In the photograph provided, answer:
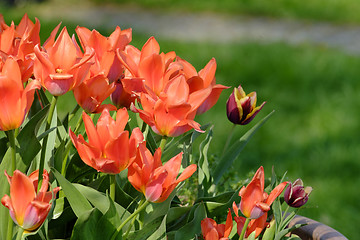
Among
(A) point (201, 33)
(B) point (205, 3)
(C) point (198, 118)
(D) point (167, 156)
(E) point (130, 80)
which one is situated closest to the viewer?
(E) point (130, 80)

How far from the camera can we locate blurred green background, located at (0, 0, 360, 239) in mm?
2662

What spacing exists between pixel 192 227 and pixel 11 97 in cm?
32

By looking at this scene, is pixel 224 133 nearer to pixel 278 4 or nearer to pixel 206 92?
pixel 206 92

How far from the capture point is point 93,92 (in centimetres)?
87

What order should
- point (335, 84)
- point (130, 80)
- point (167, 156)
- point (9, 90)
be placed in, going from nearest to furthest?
point (9, 90) → point (130, 80) → point (167, 156) → point (335, 84)

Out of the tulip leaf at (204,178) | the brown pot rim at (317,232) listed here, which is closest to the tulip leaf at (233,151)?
the tulip leaf at (204,178)

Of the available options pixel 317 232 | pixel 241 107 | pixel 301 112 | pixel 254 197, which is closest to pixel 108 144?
pixel 254 197

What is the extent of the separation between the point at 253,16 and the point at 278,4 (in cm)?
36

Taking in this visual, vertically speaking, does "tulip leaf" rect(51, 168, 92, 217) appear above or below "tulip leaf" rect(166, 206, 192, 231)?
above

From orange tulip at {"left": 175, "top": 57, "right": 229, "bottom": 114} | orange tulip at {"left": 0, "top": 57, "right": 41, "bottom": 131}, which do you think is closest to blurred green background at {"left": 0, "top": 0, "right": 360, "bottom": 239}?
orange tulip at {"left": 175, "top": 57, "right": 229, "bottom": 114}

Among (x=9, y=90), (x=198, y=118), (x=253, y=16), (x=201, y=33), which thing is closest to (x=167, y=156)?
(x=9, y=90)

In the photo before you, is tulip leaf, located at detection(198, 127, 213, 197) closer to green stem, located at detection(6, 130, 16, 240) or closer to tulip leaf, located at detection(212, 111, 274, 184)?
tulip leaf, located at detection(212, 111, 274, 184)

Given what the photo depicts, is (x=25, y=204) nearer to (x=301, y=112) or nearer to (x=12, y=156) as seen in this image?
(x=12, y=156)

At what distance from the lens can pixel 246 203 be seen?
818mm
